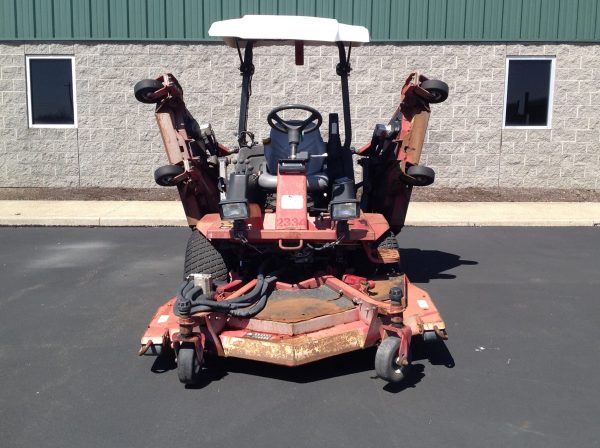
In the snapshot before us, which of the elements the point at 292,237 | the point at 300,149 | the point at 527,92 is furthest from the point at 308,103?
the point at 292,237

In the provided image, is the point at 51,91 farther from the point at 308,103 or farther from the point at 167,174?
the point at 167,174

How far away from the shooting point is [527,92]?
1200 centimetres

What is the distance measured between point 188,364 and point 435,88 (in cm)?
306

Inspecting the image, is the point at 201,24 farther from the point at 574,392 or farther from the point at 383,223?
the point at 574,392

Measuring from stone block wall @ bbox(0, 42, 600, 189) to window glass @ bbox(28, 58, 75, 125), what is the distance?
0.67ft

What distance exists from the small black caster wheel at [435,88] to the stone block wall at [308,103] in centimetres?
655

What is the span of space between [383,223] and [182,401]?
2222mm

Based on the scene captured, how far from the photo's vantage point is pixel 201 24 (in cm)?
1169

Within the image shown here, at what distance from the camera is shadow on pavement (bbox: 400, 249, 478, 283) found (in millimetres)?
6543

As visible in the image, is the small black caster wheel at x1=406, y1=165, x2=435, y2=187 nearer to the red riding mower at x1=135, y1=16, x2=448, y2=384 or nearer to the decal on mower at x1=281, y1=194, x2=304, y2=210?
the red riding mower at x1=135, y1=16, x2=448, y2=384

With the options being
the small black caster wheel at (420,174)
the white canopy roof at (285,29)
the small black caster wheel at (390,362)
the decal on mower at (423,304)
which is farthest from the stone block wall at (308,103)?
the small black caster wheel at (390,362)

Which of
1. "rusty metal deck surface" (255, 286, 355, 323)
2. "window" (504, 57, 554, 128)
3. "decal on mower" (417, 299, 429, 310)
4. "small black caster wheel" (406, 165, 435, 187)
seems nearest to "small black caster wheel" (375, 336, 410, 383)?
"rusty metal deck surface" (255, 286, 355, 323)

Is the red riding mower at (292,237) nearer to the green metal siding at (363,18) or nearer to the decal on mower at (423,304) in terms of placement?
the decal on mower at (423,304)

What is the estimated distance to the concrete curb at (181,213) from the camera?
9.54 meters
